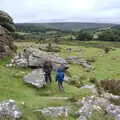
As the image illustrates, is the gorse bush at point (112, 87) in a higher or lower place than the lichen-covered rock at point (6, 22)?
lower

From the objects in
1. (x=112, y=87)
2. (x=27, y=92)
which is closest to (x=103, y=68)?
(x=112, y=87)

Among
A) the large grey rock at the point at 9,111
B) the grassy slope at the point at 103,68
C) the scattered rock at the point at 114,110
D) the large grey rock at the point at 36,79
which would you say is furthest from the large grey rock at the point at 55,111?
the grassy slope at the point at 103,68

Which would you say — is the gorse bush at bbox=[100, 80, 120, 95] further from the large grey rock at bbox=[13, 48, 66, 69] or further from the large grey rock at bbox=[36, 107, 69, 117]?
the large grey rock at bbox=[36, 107, 69, 117]

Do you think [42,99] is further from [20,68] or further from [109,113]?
[20,68]

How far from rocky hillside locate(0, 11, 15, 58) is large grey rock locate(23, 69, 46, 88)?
9.00 metres

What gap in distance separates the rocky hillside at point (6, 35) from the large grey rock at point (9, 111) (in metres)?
22.3

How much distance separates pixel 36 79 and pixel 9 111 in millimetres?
13347

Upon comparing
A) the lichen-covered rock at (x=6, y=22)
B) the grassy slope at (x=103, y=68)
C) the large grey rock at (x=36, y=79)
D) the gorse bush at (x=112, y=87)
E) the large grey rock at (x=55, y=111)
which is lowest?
the grassy slope at (x=103, y=68)

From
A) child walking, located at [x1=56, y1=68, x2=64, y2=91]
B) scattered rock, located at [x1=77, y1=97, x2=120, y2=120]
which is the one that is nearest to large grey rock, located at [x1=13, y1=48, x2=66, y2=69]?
child walking, located at [x1=56, y1=68, x2=64, y2=91]

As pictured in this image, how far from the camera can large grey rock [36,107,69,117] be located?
24031mm

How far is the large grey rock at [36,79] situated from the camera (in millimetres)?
34219

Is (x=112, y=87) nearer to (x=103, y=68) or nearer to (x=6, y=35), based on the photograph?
(x=6, y=35)

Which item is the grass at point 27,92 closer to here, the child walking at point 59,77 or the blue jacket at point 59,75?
the child walking at point 59,77

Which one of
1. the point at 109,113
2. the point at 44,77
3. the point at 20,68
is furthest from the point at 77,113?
the point at 20,68
